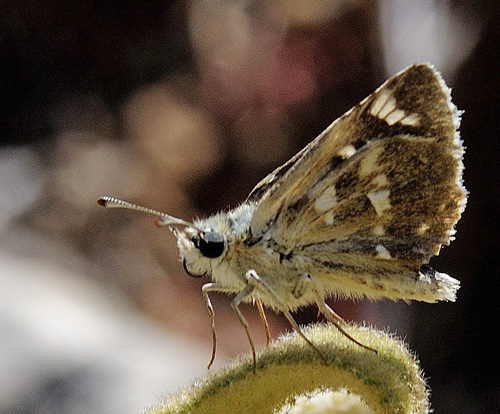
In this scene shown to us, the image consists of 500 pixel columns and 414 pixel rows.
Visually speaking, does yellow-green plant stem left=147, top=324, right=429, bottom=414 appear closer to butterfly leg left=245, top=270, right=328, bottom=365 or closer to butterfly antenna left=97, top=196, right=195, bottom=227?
butterfly leg left=245, top=270, right=328, bottom=365

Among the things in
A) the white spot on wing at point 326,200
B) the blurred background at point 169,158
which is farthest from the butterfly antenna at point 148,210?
the blurred background at point 169,158

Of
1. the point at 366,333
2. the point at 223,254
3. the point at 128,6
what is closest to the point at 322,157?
the point at 223,254

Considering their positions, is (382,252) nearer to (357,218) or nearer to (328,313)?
(357,218)

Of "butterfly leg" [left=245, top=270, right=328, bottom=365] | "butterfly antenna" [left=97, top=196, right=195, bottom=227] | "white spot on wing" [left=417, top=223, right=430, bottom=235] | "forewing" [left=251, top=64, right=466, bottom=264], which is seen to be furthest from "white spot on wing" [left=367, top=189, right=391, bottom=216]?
"butterfly antenna" [left=97, top=196, right=195, bottom=227]

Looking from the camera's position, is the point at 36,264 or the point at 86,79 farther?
the point at 86,79

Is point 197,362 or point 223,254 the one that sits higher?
point 223,254

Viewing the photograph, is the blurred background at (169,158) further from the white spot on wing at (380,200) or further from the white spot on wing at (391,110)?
the white spot on wing at (391,110)

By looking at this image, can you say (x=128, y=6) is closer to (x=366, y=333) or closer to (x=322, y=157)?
(x=322, y=157)
